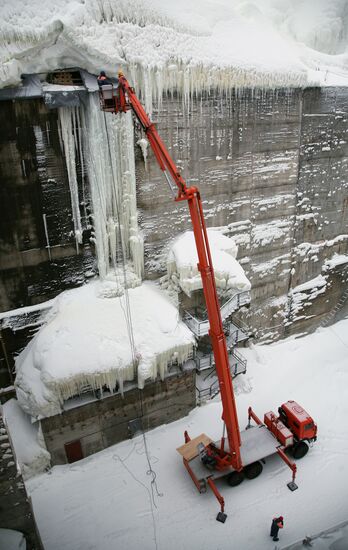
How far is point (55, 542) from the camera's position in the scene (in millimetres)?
9453

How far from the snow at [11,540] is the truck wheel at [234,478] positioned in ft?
16.9

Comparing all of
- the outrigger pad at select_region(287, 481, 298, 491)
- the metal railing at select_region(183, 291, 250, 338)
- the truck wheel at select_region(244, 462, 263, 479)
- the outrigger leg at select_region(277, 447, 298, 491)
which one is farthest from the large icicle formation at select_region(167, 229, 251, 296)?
the outrigger pad at select_region(287, 481, 298, 491)

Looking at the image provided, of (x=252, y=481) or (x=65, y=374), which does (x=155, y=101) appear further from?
(x=252, y=481)

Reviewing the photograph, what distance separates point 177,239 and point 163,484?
719 cm

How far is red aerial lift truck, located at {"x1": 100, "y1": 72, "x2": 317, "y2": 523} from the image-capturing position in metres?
8.50

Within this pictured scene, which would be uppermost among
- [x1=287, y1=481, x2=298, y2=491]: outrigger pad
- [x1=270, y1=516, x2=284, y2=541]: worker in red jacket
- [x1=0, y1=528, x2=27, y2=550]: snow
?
[x1=0, y1=528, x2=27, y2=550]: snow

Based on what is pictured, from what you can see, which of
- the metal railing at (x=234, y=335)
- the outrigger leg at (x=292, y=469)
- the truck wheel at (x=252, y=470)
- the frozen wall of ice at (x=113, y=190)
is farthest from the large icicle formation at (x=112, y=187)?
the outrigger leg at (x=292, y=469)

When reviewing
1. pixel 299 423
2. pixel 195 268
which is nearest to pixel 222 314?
pixel 195 268

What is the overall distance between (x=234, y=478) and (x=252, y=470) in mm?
554

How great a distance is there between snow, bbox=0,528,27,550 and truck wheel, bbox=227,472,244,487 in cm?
516

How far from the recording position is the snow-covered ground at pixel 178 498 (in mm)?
9492

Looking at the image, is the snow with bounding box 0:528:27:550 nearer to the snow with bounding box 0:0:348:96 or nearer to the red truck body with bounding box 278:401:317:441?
the red truck body with bounding box 278:401:317:441

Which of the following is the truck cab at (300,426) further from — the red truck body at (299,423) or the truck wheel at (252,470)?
the truck wheel at (252,470)

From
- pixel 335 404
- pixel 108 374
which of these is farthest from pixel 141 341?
pixel 335 404
